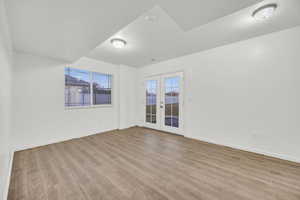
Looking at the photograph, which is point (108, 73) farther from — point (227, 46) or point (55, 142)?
point (227, 46)

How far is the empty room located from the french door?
0.05 meters

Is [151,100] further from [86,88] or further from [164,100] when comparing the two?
[86,88]

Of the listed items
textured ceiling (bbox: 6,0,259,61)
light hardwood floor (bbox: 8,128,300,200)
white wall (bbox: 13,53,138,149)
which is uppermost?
textured ceiling (bbox: 6,0,259,61)

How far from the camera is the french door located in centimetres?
398

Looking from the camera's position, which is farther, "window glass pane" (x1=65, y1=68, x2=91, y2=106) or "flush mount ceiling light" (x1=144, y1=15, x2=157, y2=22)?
"window glass pane" (x1=65, y1=68, x2=91, y2=106)

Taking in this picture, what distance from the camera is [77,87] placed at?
3768mm

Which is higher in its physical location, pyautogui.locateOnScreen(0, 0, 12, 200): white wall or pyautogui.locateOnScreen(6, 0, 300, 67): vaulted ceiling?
pyautogui.locateOnScreen(6, 0, 300, 67): vaulted ceiling

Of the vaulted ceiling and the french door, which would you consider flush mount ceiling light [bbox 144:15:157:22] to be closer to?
the vaulted ceiling

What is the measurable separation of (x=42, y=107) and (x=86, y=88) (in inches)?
49.3

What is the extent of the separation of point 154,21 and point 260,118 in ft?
9.59

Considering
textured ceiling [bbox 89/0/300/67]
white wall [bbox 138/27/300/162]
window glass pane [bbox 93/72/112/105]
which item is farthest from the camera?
window glass pane [bbox 93/72/112/105]

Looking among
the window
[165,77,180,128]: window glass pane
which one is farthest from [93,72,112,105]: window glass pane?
[165,77,180,128]: window glass pane

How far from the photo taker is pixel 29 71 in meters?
2.87

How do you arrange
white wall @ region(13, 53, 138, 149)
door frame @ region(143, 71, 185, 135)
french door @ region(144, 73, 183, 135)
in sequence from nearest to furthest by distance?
white wall @ region(13, 53, 138, 149) < door frame @ region(143, 71, 185, 135) < french door @ region(144, 73, 183, 135)
